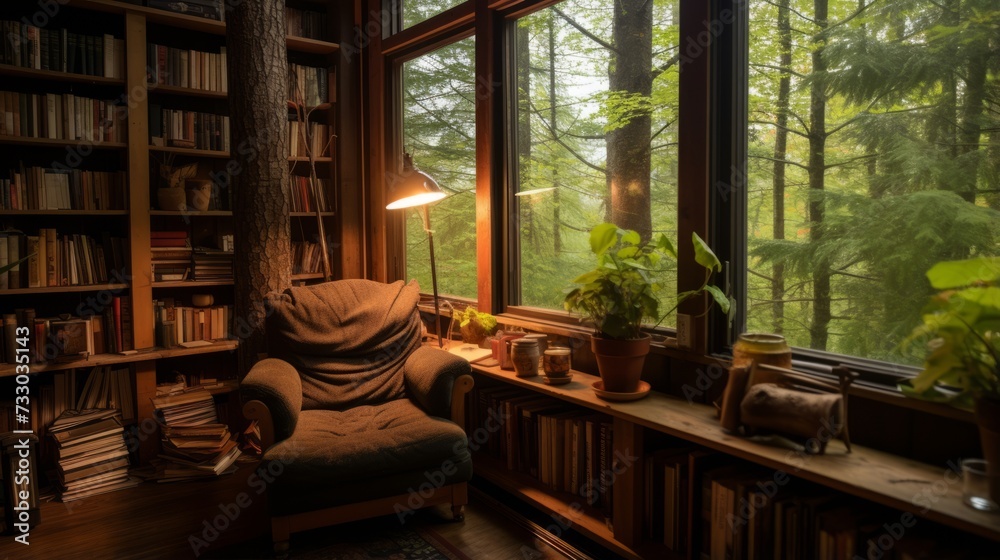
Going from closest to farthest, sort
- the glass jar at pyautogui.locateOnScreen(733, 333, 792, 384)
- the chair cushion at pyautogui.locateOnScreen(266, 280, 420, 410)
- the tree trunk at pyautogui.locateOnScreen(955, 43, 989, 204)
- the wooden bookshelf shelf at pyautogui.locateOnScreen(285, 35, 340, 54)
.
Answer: the tree trunk at pyautogui.locateOnScreen(955, 43, 989, 204) < the glass jar at pyautogui.locateOnScreen(733, 333, 792, 384) < the chair cushion at pyautogui.locateOnScreen(266, 280, 420, 410) < the wooden bookshelf shelf at pyautogui.locateOnScreen(285, 35, 340, 54)

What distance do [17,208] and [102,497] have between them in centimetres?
151

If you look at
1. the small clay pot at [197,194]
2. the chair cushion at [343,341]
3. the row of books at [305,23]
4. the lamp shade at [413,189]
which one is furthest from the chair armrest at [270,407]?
the row of books at [305,23]

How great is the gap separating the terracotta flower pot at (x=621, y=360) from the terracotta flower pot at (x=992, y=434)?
3.33ft

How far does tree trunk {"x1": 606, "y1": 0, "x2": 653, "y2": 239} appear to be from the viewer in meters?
2.56

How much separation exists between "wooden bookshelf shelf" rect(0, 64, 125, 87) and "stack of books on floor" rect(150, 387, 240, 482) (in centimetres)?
174

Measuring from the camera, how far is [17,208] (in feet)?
10.4

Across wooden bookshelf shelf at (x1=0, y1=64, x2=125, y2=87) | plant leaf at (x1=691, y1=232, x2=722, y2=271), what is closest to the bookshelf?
wooden bookshelf shelf at (x1=0, y1=64, x2=125, y2=87)

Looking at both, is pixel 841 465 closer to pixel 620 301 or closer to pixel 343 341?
pixel 620 301

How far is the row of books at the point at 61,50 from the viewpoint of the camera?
3.12 metres

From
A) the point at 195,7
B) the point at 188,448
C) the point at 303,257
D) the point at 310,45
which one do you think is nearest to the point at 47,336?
the point at 188,448

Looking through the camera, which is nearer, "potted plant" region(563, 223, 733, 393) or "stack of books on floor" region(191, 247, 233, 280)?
"potted plant" region(563, 223, 733, 393)

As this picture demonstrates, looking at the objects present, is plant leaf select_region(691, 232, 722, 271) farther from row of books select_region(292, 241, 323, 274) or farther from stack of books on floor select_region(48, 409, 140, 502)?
stack of books on floor select_region(48, 409, 140, 502)

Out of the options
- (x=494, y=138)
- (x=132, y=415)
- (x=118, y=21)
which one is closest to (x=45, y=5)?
(x=118, y=21)

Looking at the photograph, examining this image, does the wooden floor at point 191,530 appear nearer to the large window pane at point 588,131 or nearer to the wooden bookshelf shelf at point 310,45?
the large window pane at point 588,131
